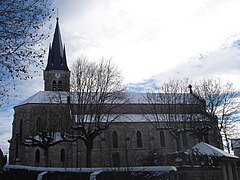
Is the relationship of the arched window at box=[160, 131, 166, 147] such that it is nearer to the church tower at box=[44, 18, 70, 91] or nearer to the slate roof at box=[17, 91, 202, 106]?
the slate roof at box=[17, 91, 202, 106]

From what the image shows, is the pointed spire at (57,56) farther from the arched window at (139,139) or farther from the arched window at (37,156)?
the arched window at (139,139)

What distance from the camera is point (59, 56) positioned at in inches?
1828

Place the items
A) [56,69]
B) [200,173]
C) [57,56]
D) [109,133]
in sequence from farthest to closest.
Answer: [57,56]
[56,69]
[109,133]
[200,173]

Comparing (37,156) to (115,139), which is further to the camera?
(115,139)

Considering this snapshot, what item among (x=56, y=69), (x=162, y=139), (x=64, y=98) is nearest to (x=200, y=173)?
(x=64, y=98)

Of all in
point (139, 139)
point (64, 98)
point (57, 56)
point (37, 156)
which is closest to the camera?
point (37, 156)

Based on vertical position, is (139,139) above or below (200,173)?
above

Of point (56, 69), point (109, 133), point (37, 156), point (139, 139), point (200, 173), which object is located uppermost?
point (56, 69)

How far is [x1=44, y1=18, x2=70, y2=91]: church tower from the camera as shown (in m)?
45.7

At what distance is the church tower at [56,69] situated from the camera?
4569 centimetres

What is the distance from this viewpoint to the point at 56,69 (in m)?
46.1

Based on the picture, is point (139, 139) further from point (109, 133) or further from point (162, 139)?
point (109, 133)

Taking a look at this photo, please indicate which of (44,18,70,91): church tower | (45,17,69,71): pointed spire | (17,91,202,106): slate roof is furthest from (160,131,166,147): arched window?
(45,17,69,71): pointed spire

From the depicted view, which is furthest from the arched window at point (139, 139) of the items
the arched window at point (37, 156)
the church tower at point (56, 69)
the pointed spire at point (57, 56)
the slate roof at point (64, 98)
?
the pointed spire at point (57, 56)
